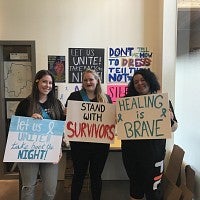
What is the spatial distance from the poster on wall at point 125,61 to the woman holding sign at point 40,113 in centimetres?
157

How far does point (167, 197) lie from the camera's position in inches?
99.3

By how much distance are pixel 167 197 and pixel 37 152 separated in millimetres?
1308

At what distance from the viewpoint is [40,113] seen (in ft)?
6.84

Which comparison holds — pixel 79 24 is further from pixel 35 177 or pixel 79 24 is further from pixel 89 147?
pixel 35 177

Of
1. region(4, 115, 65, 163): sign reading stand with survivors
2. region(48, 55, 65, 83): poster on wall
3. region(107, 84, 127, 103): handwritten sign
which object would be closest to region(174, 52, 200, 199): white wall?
region(107, 84, 127, 103): handwritten sign

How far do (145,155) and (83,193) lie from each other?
1362 millimetres

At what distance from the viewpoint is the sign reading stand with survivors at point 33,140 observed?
206 cm

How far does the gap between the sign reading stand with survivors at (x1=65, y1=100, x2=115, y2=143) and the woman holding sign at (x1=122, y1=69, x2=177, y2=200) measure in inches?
7.6

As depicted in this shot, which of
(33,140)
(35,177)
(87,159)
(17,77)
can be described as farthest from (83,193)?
(17,77)

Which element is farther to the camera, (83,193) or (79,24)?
(79,24)

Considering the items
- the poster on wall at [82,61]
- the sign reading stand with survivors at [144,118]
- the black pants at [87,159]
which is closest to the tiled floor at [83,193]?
the black pants at [87,159]

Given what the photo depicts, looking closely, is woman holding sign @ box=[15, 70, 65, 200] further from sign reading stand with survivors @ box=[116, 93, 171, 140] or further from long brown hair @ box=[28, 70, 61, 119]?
sign reading stand with survivors @ box=[116, 93, 171, 140]

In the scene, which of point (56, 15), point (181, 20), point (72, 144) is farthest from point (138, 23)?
point (72, 144)

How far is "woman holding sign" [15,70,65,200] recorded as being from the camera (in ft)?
6.75
